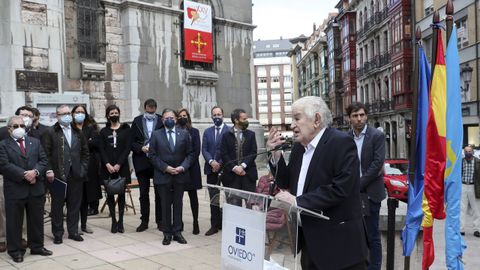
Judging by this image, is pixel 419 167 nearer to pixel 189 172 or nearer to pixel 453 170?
pixel 453 170

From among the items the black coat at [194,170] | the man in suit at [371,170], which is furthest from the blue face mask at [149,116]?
the man in suit at [371,170]

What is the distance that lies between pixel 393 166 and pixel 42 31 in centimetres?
1231

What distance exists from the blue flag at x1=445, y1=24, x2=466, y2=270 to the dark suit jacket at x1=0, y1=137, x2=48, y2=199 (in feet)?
16.7

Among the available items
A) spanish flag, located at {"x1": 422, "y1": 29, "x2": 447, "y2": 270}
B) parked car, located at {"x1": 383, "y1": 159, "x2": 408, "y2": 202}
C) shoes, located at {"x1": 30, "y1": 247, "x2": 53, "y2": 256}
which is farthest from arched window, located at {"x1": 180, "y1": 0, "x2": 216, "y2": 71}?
spanish flag, located at {"x1": 422, "y1": 29, "x2": 447, "y2": 270}

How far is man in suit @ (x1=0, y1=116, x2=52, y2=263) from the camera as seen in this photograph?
6285mm

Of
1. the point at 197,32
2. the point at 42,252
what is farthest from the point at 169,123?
the point at 197,32

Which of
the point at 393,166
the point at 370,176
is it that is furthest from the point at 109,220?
the point at 393,166

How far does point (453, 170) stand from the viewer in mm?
4906

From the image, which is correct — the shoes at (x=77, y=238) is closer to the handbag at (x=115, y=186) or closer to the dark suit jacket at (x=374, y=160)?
the handbag at (x=115, y=186)

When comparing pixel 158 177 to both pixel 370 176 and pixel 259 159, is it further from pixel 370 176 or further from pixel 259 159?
pixel 259 159

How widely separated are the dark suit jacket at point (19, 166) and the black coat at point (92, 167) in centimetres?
181

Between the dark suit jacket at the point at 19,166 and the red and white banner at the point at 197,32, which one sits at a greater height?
the red and white banner at the point at 197,32

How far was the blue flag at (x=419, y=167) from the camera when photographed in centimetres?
534

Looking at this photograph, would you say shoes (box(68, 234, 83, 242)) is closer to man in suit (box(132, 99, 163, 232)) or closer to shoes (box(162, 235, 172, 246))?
man in suit (box(132, 99, 163, 232))
